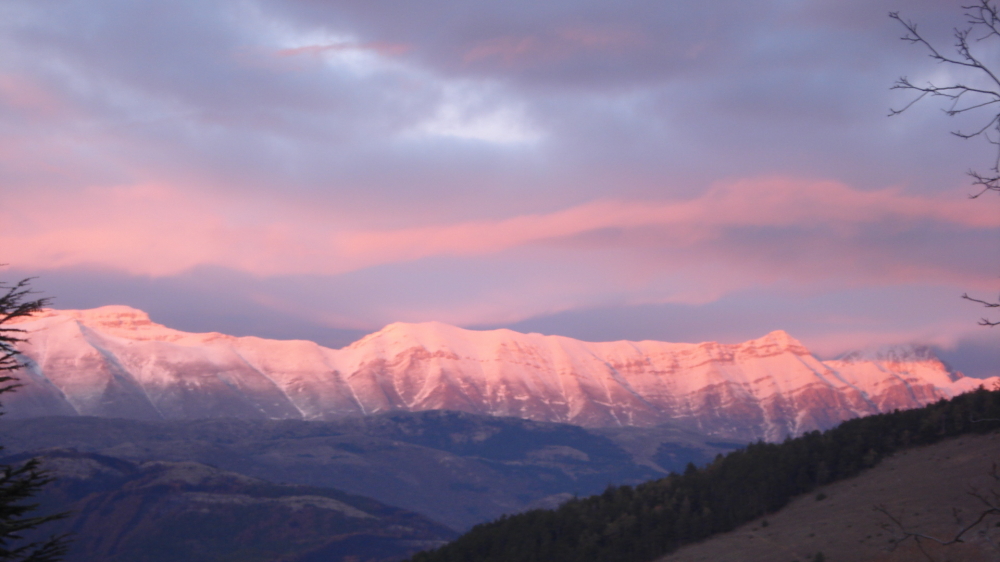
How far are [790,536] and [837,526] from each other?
9195 millimetres

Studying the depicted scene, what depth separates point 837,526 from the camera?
12938cm

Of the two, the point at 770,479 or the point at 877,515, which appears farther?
the point at 770,479

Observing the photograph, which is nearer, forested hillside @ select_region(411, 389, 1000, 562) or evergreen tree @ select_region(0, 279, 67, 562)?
evergreen tree @ select_region(0, 279, 67, 562)

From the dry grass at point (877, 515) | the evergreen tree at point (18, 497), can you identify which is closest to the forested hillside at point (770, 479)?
the dry grass at point (877, 515)

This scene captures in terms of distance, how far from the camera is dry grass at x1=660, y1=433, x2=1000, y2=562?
11138 cm

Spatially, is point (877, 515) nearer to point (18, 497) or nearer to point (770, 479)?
point (770, 479)

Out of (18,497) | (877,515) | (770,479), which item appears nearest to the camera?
(18,497)

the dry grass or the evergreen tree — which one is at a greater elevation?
the evergreen tree

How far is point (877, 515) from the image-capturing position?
12744cm

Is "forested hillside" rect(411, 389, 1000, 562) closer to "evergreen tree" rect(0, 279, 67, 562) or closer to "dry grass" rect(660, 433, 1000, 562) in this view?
"dry grass" rect(660, 433, 1000, 562)

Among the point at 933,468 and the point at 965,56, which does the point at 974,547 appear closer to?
the point at 933,468

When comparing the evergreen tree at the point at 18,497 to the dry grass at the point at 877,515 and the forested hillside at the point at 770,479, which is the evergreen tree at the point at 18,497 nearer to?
the dry grass at the point at 877,515

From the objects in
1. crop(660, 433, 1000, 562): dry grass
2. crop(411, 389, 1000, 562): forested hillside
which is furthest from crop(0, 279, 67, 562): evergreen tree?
crop(411, 389, 1000, 562): forested hillside

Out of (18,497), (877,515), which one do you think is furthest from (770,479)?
(18,497)
